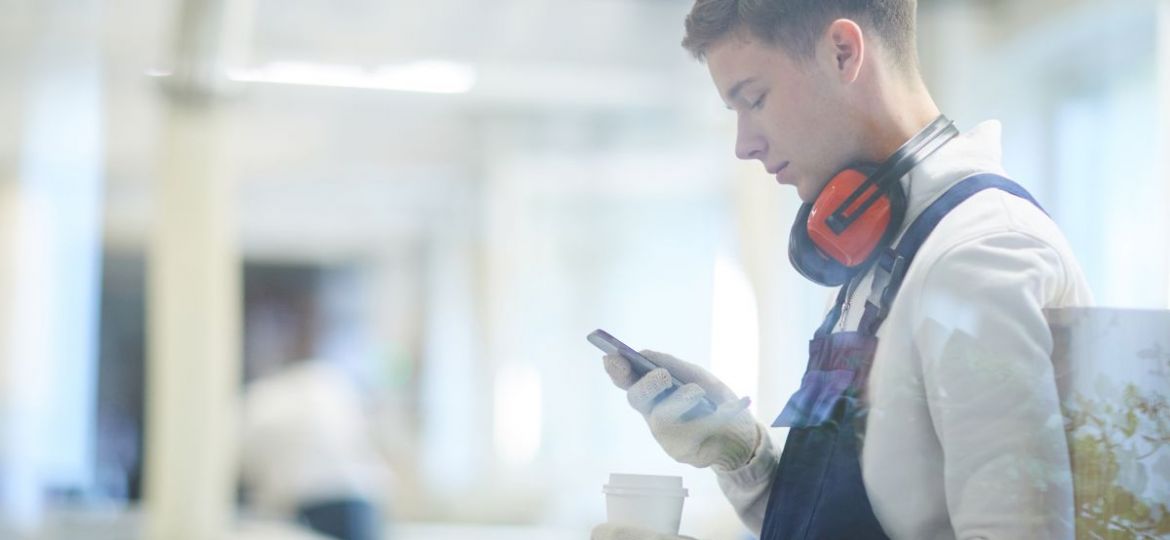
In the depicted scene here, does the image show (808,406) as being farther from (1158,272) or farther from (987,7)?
(987,7)

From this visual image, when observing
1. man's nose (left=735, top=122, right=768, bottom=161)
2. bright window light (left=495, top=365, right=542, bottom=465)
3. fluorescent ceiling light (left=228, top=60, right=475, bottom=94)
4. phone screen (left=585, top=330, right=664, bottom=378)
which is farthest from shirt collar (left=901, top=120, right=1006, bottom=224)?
bright window light (left=495, top=365, right=542, bottom=465)

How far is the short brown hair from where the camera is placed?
90 centimetres

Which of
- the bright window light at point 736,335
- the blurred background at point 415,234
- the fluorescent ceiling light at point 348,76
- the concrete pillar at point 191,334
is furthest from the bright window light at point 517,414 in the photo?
the bright window light at point 736,335

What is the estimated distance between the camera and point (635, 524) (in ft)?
3.06

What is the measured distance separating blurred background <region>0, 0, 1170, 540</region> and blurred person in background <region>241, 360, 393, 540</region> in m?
0.02

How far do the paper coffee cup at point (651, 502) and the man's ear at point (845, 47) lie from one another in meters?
0.33

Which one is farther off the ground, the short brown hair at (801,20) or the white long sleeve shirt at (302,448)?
the short brown hair at (801,20)

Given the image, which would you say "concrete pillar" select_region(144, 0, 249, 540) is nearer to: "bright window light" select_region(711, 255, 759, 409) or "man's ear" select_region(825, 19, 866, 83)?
"bright window light" select_region(711, 255, 759, 409)

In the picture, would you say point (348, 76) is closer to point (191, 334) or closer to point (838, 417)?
point (838, 417)

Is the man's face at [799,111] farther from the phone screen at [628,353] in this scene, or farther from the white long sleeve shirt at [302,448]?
the white long sleeve shirt at [302,448]

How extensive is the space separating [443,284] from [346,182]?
0.97 m

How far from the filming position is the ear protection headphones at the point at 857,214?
0.88 m

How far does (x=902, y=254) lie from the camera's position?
0.87m

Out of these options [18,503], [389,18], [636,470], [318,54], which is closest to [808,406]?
[636,470]
